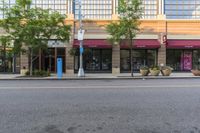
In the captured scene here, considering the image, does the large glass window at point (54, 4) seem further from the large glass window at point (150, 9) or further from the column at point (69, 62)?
the large glass window at point (150, 9)

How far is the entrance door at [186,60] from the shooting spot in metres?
34.4

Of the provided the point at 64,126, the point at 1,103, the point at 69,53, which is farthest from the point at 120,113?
the point at 69,53

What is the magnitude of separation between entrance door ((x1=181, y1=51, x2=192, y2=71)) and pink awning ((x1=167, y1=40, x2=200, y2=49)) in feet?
5.04

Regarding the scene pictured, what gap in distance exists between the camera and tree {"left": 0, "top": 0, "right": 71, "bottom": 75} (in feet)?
86.6

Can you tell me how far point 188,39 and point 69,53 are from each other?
1316cm

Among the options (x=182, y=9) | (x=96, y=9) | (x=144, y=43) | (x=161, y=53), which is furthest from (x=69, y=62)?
(x=182, y=9)

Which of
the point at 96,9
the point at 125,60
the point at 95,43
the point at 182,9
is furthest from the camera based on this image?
the point at 182,9

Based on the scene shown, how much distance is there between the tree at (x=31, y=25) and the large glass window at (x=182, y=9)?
13482 mm

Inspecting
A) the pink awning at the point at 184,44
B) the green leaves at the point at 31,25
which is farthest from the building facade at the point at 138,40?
the green leaves at the point at 31,25

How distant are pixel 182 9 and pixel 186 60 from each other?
19.5 ft

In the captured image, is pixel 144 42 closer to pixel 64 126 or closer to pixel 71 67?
pixel 71 67

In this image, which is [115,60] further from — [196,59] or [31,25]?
[31,25]

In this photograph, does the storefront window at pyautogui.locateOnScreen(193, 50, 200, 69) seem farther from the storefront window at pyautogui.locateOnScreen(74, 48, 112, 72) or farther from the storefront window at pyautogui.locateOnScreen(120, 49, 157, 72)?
the storefront window at pyautogui.locateOnScreen(74, 48, 112, 72)

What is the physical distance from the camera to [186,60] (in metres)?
34.6
